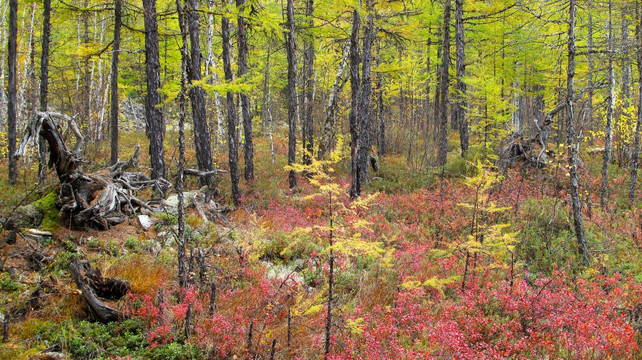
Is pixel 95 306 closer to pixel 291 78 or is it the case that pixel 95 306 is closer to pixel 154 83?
pixel 154 83

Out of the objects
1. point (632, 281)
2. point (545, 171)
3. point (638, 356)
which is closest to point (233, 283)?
point (638, 356)

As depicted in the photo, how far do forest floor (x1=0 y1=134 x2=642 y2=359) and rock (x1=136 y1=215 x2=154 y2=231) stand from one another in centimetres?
12

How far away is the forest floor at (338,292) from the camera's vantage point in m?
4.37

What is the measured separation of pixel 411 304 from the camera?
19.4 feet

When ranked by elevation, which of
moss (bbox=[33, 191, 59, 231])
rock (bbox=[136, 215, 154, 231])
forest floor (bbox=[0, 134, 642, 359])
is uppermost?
moss (bbox=[33, 191, 59, 231])

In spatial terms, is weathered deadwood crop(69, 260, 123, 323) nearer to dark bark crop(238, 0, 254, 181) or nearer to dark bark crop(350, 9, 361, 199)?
dark bark crop(350, 9, 361, 199)

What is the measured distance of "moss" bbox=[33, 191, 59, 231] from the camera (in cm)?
702

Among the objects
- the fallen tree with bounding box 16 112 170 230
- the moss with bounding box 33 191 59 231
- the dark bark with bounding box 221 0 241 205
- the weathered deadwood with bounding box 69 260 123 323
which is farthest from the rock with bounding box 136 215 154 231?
the dark bark with bounding box 221 0 241 205

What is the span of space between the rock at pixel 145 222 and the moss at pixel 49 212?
153 centimetres

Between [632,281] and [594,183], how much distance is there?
8.28m

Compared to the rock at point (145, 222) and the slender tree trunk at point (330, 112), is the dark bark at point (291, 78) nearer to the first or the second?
the slender tree trunk at point (330, 112)

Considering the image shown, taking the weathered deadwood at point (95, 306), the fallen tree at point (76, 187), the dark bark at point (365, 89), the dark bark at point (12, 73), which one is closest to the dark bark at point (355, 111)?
the dark bark at point (365, 89)

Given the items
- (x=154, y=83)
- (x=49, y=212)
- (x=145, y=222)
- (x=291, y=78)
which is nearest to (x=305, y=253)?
(x=145, y=222)

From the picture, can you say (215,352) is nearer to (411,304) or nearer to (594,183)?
(411,304)
